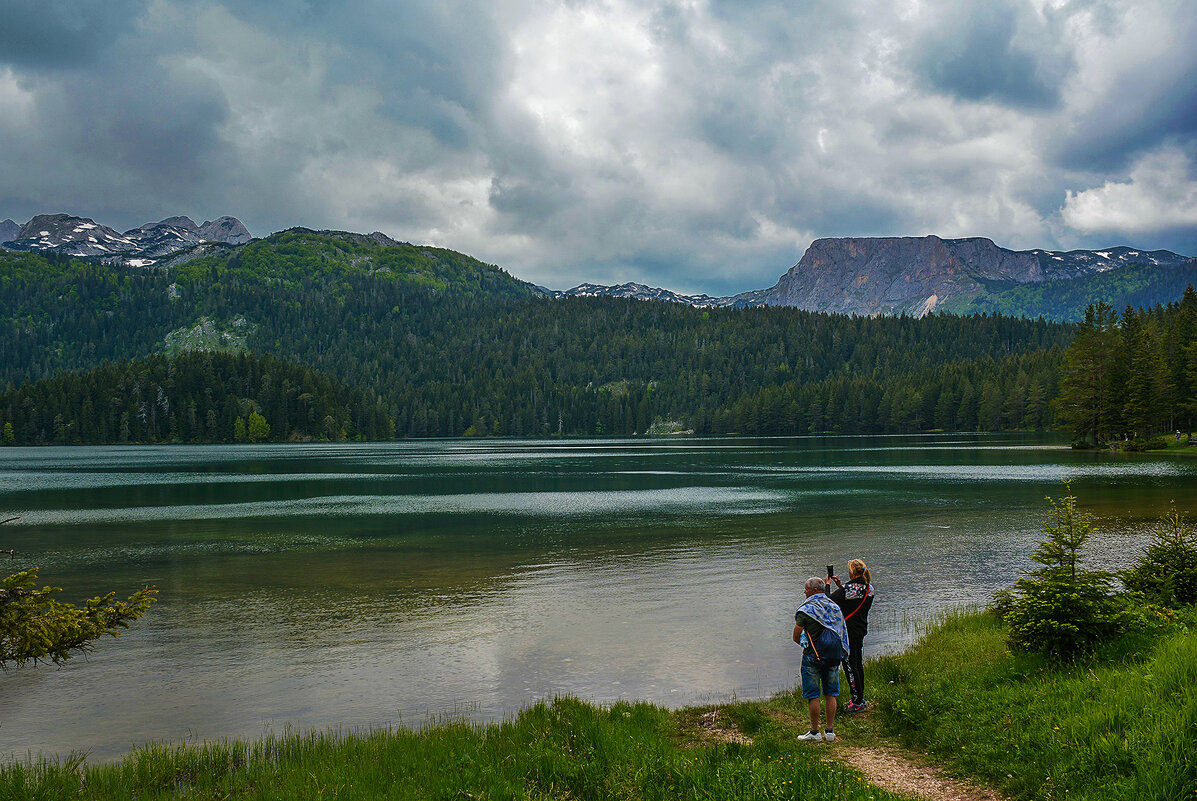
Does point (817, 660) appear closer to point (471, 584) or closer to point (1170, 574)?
point (1170, 574)

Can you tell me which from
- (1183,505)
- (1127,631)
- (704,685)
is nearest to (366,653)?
Result: (704,685)

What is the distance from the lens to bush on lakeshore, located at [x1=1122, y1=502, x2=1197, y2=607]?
16484 mm

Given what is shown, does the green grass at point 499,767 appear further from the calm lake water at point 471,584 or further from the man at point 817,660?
the calm lake water at point 471,584

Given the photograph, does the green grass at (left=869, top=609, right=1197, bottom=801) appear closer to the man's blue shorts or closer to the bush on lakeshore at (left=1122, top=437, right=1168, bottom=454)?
the man's blue shorts

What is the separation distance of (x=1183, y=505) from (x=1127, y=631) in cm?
4177

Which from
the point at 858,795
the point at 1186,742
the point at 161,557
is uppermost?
the point at 1186,742

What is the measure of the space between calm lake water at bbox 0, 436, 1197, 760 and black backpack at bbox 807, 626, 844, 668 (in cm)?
394

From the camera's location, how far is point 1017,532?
133 ft

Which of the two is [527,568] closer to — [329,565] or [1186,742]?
[329,565]

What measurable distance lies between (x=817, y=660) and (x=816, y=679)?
32 cm

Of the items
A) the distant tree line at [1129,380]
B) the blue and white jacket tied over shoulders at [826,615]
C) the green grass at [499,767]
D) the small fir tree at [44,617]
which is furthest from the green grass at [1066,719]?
the distant tree line at [1129,380]

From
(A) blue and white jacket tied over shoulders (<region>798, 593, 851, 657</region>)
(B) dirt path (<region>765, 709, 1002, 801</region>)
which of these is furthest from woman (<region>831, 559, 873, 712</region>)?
(B) dirt path (<region>765, 709, 1002, 801</region>)

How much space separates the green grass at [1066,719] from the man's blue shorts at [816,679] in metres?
1.34

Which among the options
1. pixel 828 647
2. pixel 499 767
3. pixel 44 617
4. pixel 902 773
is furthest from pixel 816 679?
pixel 44 617
